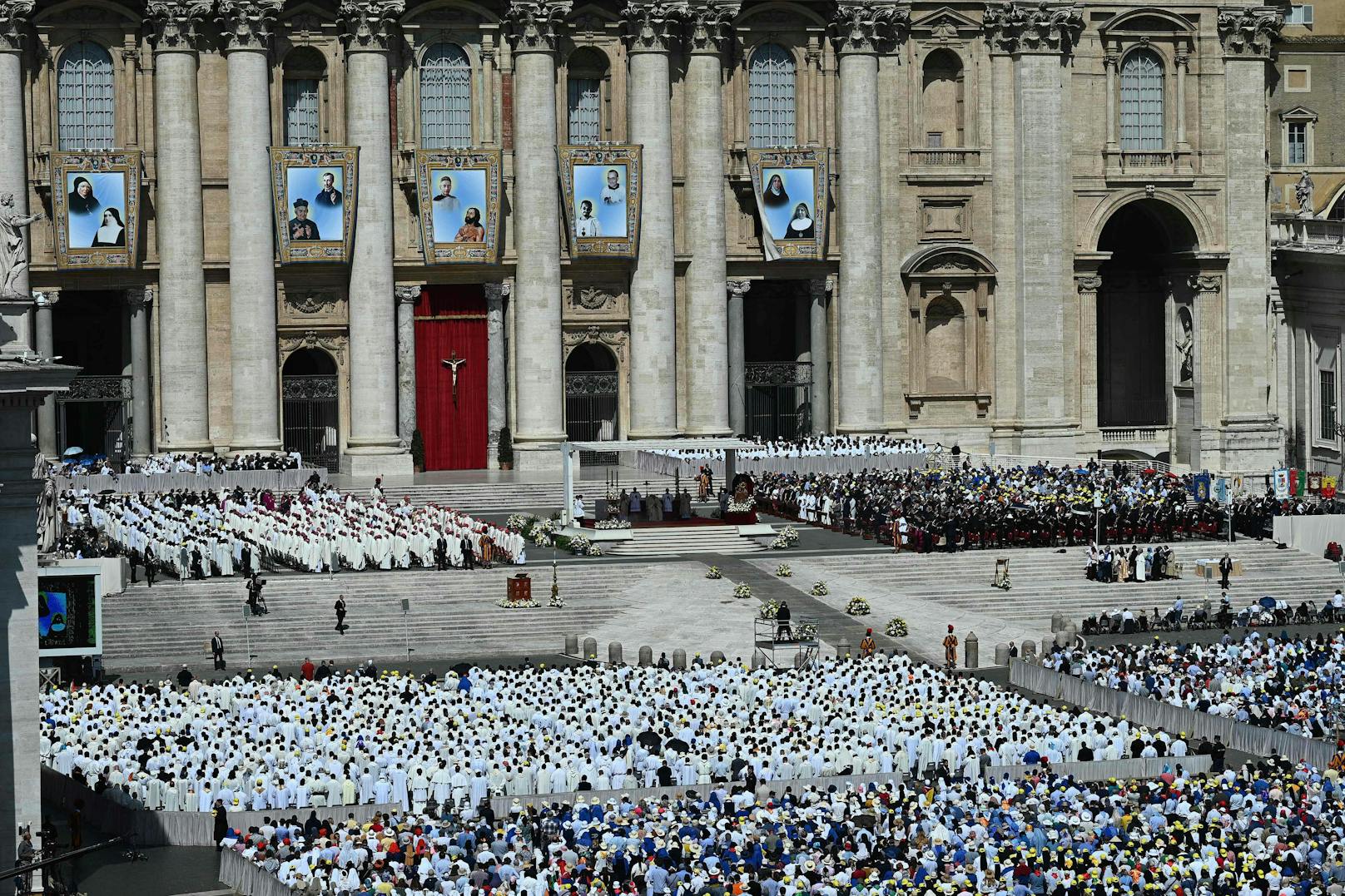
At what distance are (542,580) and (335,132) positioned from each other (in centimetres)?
2603

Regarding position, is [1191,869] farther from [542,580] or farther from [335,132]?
[335,132]

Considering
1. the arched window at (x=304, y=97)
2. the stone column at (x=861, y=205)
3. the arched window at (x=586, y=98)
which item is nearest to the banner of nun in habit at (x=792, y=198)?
the stone column at (x=861, y=205)

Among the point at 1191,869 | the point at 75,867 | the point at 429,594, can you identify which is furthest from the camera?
the point at 429,594

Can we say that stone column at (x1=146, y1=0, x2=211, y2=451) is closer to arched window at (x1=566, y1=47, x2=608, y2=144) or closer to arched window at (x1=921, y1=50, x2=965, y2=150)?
arched window at (x1=566, y1=47, x2=608, y2=144)

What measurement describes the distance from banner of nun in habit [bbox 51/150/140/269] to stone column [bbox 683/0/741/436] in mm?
20166

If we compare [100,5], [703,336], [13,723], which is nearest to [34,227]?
[100,5]

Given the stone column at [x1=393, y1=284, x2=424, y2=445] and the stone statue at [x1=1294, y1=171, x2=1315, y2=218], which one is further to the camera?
the stone statue at [x1=1294, y1=171, x2=1315, y2=218]

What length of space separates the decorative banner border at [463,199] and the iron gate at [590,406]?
246 inches

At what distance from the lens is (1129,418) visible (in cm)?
10869

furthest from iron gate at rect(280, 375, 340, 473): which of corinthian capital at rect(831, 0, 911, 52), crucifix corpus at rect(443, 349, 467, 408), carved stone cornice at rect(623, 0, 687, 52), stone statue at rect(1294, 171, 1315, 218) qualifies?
stone statue at rect(1294, 171, 1315, 218)

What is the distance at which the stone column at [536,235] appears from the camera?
322 ft

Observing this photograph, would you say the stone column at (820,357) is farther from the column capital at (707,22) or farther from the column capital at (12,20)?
the column capital at (12,20)

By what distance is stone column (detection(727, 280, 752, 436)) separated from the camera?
335ft

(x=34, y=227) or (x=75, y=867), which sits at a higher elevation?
(x=34, y=227)
